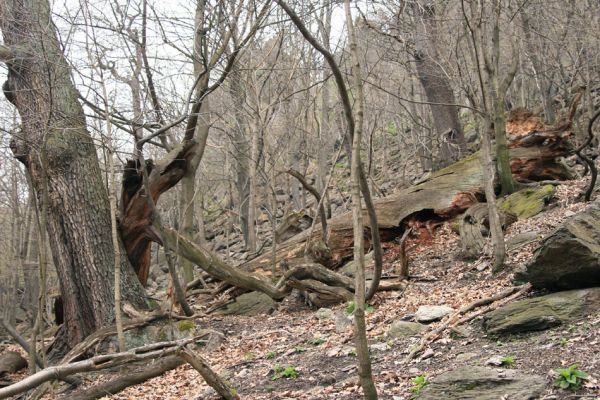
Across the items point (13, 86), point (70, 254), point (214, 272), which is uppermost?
point (13, 86)

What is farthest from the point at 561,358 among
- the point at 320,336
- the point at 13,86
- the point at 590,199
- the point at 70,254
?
the point at 13,86

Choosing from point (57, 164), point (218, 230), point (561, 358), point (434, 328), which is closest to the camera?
point (561, 358)

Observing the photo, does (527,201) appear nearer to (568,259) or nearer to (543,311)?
(568,259)

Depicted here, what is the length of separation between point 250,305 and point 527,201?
5290 millimetres

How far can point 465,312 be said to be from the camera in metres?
5.73

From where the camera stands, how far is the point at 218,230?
29.3 metres

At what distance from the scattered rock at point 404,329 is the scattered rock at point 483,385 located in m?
1.75

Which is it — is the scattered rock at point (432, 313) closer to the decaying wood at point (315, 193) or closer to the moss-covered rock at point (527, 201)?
the decaying wood at point (315, 193)

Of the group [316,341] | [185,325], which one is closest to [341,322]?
[316,341]

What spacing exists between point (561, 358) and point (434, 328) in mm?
1758

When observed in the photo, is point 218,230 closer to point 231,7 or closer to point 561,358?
point 231,7

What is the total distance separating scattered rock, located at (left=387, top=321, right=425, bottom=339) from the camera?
5828 mm

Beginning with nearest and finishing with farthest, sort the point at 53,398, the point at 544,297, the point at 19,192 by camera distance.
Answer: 1. the point at 544,297
2. the point at 53,398
3. the point at 19,192

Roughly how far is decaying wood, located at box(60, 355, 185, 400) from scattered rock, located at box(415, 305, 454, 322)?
10.7 ft
